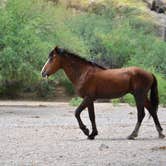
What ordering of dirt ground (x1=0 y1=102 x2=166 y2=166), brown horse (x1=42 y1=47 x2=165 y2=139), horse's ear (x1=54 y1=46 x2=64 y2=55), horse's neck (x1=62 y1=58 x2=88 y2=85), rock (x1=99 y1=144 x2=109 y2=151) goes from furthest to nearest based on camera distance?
horse's neck (x1=62 y1=58 x2=88 y2=85), horse's ear (x1=54 y1=46 x2=64 y2=55), brown horse (x1=42 y1=47 x2=165 y2=139), rock (x1=99 y1=144 x2=109 y2=151), dirt ground (x1=0 y1=102 x2=166 y2=166)

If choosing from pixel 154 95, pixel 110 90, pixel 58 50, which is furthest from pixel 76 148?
pixel 154 95

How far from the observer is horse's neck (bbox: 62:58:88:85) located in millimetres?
20438

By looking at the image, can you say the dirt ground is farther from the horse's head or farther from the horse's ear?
the horse's ear

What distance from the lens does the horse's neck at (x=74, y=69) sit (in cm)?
2044

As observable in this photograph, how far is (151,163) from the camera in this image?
1300 cm

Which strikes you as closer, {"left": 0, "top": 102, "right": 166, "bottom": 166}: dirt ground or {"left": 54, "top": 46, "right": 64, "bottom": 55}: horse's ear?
{"left": 0, "top": 102, "right": 166, "bottom": 166}: dirt ground

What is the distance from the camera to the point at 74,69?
20500 millimetres

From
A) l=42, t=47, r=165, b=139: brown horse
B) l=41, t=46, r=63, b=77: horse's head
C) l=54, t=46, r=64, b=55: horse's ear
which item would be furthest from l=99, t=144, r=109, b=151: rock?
l=54, t=46, r=64, b=55: horse's ear

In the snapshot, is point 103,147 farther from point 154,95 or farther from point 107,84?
point 154,95

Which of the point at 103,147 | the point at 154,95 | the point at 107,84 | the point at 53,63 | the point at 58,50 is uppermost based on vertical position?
the point at 58,50

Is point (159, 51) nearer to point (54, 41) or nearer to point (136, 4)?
point (54, 41)

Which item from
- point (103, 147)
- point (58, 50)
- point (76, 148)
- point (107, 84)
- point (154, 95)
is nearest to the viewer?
point (76, 148)

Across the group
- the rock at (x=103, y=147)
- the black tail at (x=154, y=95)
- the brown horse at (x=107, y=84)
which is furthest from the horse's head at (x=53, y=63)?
the rock at (x=103, y=147)

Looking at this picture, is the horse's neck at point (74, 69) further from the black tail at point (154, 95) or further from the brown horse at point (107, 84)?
the black tail at point (154, 95)
